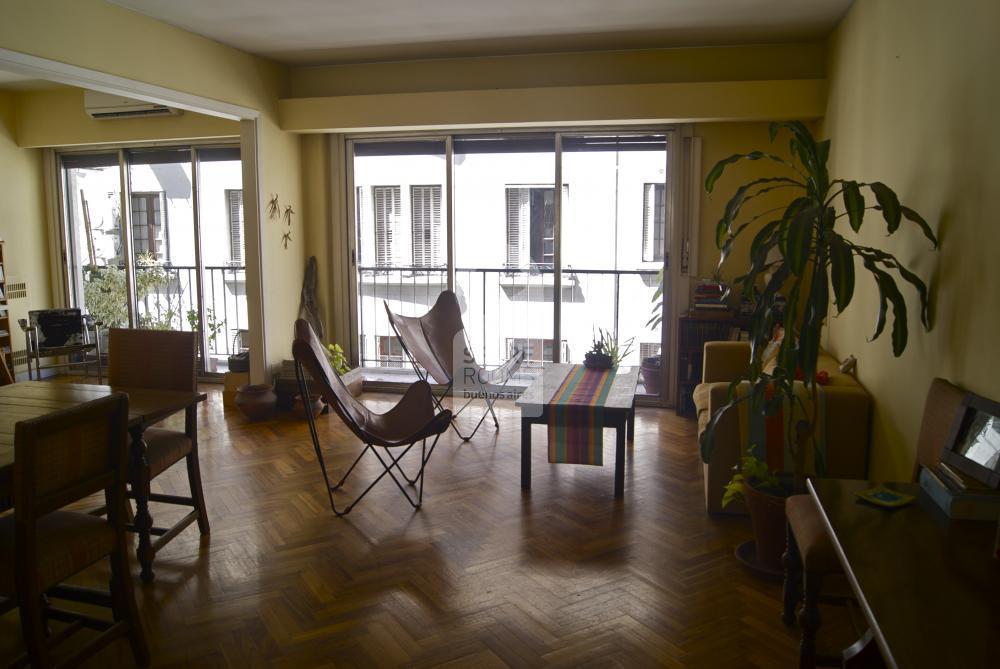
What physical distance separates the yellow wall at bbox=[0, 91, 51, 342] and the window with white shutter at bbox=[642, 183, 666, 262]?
5584mm

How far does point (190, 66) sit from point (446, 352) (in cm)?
252

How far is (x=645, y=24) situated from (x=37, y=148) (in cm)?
573

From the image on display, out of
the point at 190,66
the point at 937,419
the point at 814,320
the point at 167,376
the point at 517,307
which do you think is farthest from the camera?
the point at 517,307

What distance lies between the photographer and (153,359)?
132 inches

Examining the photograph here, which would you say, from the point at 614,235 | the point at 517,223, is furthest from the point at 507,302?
the point at 614,235

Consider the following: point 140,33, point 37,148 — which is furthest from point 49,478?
point 37,148

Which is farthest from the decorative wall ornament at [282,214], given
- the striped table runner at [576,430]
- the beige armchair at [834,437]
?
the beige armchair at [834,437]

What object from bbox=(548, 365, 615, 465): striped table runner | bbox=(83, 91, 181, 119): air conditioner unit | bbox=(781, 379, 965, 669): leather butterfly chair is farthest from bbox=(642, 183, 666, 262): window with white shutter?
bbox=(83, 91, 181, 119): air conditioner unit

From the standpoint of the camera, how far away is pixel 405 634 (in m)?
2.52

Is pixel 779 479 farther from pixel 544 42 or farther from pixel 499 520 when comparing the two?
pixel 544 42

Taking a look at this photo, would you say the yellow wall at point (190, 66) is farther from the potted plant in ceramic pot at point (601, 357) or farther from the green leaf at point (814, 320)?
the green leaf at point (814, 320)

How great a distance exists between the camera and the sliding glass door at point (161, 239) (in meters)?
6.48

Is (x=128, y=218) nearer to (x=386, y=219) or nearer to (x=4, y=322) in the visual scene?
(x=4, y=322)

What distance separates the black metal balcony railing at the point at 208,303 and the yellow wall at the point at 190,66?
96 cm
